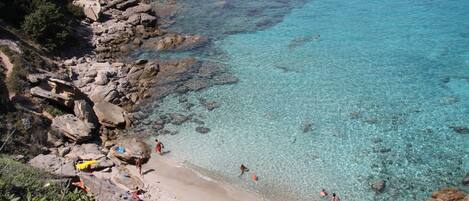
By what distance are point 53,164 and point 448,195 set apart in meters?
23.5

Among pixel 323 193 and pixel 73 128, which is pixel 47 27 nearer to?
pixel 73 128

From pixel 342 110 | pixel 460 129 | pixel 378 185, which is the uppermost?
pixel 342 110

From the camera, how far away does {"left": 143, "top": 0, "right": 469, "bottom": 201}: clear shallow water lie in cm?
2992

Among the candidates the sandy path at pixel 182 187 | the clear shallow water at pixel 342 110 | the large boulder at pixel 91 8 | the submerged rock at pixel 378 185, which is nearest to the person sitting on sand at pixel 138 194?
the sandy path at pixel 182 187

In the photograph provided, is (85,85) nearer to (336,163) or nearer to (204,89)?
(204,89)

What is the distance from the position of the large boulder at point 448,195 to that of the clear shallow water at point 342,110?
671 mm

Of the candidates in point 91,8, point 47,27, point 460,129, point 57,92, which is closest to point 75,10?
point 91,8

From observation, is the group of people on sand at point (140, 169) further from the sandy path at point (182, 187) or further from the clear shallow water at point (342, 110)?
the clear shallow water at point (342, 110)

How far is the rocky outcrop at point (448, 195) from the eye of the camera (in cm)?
2710

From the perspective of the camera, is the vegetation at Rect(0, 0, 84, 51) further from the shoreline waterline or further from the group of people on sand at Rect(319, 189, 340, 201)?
the group of people on sand at Rect(319, 189, 340, 201)

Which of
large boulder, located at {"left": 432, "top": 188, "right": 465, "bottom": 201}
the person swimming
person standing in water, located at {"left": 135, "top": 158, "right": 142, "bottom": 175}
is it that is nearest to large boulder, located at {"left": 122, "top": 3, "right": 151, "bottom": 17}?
person standing in water, located at {"left": 135, "top": 158, "right": 142, "bottom": 175}

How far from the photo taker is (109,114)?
34406 mm

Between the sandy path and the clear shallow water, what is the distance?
3.87 ft

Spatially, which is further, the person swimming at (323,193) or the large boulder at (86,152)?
the large boulder at (86,152)
